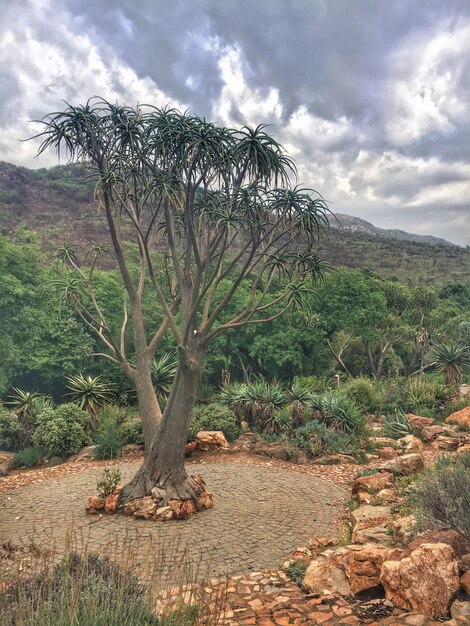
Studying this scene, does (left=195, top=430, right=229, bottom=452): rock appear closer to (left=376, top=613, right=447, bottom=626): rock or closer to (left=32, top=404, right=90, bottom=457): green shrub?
(left=32, top=404, right=90, bottom=457): green shrub

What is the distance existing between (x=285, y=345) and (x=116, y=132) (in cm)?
1697

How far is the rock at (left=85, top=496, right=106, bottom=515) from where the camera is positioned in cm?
747

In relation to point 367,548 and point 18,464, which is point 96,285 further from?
point 367,548

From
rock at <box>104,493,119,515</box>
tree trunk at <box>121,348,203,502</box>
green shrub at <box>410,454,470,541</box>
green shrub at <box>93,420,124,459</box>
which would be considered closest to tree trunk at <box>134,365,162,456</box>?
tree trunk at <box>121,348,203,502</box>

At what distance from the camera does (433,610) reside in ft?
11.4

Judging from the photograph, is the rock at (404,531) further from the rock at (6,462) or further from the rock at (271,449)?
the rock at (6,462)

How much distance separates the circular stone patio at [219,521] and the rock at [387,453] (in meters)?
2.42

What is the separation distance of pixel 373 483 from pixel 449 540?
4016 mm

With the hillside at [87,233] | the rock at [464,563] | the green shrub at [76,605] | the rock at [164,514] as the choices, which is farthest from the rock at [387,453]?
the hillside at [87,233]

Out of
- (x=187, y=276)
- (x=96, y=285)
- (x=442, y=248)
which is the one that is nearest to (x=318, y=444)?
(x=187, y=276)

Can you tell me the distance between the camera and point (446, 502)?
4.40m

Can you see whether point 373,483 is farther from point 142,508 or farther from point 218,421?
point 218,421

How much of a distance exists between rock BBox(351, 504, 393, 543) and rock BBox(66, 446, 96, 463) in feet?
25.5

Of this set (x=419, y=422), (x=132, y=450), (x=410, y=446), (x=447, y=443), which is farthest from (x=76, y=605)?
(x=419, y=422)
